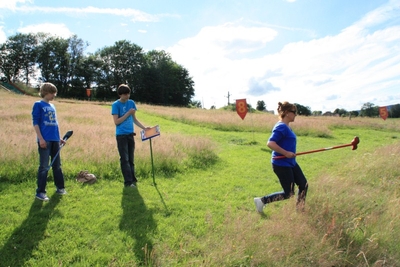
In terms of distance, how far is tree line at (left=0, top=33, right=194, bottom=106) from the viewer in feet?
194

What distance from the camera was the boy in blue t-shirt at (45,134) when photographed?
457 centimetres

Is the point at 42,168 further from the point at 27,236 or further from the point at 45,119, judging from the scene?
the point at 27,236

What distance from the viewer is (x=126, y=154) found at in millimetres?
5645

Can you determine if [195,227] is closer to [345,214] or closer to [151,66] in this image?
[345,214]

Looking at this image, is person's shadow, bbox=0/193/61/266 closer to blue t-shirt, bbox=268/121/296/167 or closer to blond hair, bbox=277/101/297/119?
blue t-shirt, bbox=268/121/296/167

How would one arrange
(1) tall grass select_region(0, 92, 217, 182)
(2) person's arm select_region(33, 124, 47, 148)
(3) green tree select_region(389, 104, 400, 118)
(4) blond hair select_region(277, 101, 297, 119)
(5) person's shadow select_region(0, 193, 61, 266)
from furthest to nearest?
(3) green tree select_region(389, 104, 400, 118) < (1) tall grass select_region(0, 92, 217, 182) < (2) person's arm select_region(33, 124, 47, 148) < (4) blond hair select_region(277, 101, 297, 119) < (5) person's shadow select_region(0, 193, 61, 266)

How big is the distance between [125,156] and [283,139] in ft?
10.6

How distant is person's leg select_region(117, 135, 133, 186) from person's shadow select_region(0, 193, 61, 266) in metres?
1.49

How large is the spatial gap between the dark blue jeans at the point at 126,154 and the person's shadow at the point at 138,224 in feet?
1.30

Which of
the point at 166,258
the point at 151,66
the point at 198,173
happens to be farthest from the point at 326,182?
the point at 151,66

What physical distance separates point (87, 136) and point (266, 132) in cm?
1265

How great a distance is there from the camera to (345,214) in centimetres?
443

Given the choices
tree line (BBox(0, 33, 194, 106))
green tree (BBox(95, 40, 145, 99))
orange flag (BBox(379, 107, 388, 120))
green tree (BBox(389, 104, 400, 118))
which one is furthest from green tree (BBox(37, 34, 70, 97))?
green tree (BBox(389, 104, 400, 118))

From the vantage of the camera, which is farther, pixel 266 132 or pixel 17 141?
pixel 266 132
